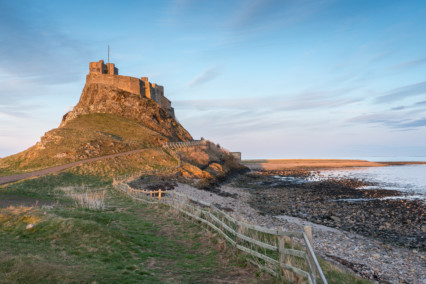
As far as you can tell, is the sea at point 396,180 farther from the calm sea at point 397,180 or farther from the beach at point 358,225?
the beach at point 358,225

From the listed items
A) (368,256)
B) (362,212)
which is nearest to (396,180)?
(362,212)

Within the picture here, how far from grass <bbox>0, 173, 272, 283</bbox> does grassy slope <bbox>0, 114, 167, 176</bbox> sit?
3931 cm

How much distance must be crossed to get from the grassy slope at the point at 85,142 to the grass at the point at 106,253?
39310mm

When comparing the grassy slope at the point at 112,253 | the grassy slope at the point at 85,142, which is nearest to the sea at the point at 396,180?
the grassy slope at the point at 112,253

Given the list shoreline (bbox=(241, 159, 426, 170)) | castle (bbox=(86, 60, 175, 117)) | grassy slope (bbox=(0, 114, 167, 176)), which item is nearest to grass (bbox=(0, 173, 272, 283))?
grassy slope (bbox=(0, 114, 167, 176))

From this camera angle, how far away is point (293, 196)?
34969 mm

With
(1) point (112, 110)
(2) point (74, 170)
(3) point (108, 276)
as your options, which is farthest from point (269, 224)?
(1) point (112, 110)

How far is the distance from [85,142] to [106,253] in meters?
51.7

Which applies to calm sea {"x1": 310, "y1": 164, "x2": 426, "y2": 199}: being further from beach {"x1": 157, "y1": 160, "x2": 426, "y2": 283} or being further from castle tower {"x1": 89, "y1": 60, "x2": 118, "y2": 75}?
castle tower {"x1": 89, "y1": 60, "x2": 118, "y2": 75}

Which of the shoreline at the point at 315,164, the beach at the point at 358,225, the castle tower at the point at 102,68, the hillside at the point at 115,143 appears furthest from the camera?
the shoreline at the point at 315,164

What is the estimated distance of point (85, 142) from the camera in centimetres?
5653

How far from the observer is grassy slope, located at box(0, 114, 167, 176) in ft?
162

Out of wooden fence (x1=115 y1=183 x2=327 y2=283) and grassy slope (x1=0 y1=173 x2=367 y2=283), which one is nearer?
wooden fence (x1=115 y1=183 x2=327 y2=283)

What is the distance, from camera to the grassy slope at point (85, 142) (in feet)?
162
